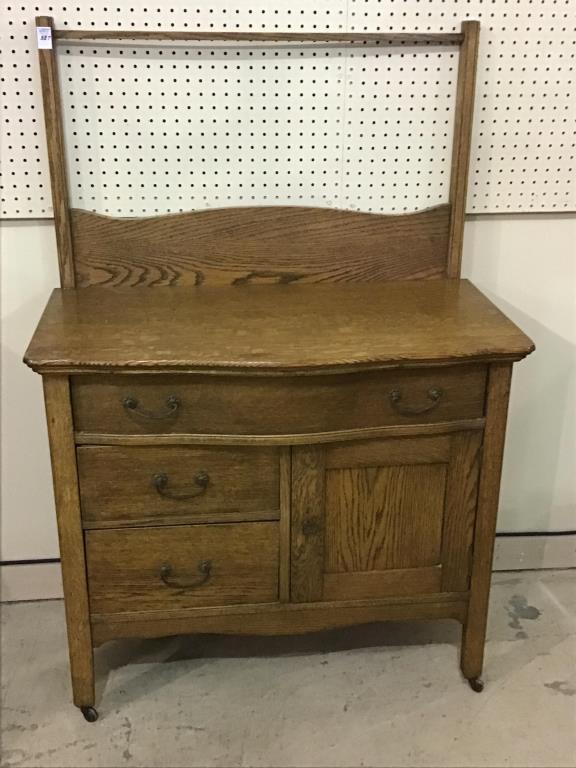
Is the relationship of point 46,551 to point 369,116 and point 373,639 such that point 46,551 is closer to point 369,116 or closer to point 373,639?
point 373,639

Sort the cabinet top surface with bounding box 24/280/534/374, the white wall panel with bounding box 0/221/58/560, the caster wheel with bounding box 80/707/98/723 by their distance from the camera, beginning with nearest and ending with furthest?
1. the cabinet top surface with bounding box 24/280/534/374
2. the caster wheel with bounding box 80/707/98/723
3. the white wall panel with bounding box 0/221/58/560

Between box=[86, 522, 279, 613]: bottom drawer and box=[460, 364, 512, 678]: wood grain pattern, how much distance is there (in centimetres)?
45

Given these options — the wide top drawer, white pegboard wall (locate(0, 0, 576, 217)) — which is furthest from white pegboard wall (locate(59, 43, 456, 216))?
the wide top drawer

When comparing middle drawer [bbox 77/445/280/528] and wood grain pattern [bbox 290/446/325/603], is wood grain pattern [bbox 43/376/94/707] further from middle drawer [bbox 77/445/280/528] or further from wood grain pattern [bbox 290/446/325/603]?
wood grain pattern [bbox 290/446/325/603]

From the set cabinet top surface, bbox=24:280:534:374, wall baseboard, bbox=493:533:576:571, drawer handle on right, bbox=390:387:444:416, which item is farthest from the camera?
wall baseboard, bbox=493:533:576:571

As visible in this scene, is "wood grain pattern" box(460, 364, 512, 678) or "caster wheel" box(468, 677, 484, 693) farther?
"caster wheel" box(468, 677, 484, 693)

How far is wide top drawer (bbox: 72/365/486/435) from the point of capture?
5.21 ft

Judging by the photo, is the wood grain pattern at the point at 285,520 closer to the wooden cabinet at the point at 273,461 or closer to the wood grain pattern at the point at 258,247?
the wooden cabinet at the point at 273,461

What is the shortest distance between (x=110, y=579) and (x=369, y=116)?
3.91 feet

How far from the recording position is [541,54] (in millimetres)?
1897

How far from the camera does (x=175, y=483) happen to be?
1.68 m

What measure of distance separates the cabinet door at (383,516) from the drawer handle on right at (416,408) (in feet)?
0.23

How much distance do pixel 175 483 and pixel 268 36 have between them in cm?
99

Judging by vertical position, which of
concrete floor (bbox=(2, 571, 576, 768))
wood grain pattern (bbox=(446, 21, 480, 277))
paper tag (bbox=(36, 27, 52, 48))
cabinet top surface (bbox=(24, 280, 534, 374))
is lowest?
concrete floor (bbox=(2, 571, 576, 768))
